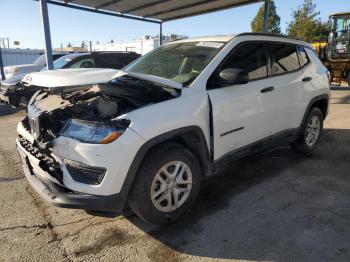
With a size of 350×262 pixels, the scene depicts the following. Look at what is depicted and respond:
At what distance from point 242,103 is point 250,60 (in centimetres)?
67

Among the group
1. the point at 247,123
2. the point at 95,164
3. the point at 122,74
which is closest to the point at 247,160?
the point at 247,123

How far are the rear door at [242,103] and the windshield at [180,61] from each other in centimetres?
21

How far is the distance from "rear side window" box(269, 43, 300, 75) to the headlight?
2.54 m

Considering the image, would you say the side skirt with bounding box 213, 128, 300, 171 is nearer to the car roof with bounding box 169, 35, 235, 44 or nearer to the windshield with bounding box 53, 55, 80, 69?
the car roof with bounding box 169, 35, 235, 44

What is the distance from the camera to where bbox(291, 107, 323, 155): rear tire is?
5.20 meters

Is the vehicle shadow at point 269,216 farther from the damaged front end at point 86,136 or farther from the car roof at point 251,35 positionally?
the car roof at point 251,35

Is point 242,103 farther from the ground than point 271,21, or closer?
closer

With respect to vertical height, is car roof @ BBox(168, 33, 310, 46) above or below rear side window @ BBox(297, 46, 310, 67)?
above

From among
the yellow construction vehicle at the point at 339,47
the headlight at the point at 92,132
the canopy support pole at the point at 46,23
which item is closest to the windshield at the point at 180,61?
the headlight at the point at 92,132

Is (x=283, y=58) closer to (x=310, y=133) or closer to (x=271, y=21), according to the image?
(x=310, y=133)

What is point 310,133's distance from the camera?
17.8ft

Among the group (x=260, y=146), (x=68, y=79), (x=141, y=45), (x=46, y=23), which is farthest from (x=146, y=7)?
(x=141, y=45)

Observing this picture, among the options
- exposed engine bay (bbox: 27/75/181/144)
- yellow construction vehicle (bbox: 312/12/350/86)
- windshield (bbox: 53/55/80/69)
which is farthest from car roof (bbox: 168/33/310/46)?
yellow construction vehicle (bbox: 312/12/350/86)

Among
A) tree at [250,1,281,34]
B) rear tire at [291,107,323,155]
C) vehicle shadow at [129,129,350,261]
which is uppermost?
tree at [250,1,281,34]
